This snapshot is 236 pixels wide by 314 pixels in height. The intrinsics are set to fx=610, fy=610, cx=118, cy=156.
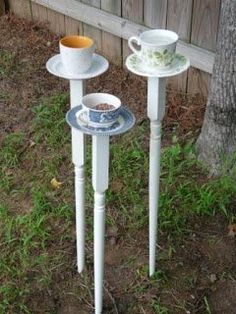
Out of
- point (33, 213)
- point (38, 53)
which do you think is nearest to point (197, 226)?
point (33, 213)

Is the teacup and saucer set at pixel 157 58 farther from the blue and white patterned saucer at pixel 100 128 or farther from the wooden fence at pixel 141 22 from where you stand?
the wooden fence at pixel 141 22

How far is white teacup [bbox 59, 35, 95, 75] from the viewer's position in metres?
2.14

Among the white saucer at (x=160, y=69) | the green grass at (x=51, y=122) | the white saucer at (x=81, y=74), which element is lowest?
the green grass at (x=51, y=122)

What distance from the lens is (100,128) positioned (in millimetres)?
2074

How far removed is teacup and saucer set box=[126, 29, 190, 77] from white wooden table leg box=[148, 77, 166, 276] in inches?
2.5

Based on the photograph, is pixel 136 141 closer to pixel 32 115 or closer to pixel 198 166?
pixel 198 166

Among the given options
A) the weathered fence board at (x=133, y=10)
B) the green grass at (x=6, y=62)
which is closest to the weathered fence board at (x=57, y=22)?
the green grass at (x=6, y=62)

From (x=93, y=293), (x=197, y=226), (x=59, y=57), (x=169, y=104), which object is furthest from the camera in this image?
(x=169, y=104)

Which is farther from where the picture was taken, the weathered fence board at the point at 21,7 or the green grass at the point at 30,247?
the weathered fence board at the point at 21,7

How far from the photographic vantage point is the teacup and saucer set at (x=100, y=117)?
2.06 meters

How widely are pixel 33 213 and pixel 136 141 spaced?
76 centimetres

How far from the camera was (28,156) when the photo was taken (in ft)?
11.6

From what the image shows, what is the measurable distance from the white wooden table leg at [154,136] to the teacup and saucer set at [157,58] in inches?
2.5

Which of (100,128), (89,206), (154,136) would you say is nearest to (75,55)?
(100,128)
